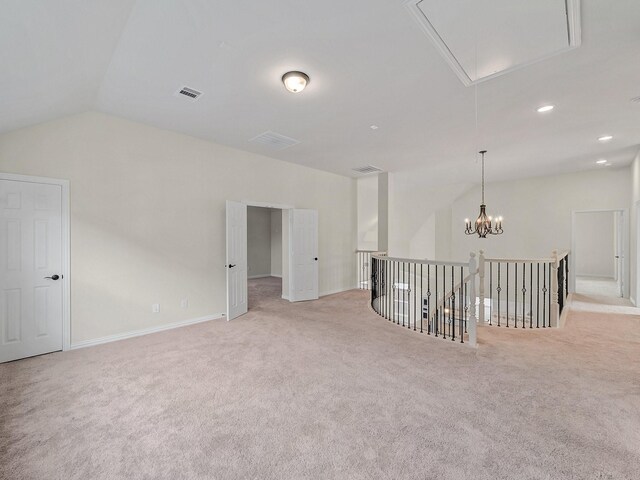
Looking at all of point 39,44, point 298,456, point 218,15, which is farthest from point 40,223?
point 298,456

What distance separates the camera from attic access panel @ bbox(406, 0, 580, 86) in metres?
1.85

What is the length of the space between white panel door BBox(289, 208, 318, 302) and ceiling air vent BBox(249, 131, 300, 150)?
145cm

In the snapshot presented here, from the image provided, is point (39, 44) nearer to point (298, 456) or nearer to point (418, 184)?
point (298, 456)

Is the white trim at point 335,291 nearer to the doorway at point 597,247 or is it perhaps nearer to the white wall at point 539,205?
the white wall at point 539,205

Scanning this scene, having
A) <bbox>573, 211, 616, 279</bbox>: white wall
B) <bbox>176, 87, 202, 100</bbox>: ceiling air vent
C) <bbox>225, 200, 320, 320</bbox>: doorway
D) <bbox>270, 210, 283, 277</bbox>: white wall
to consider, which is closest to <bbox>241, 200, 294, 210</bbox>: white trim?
<bbox>225, 200, 320, 320</bbox>: doorway

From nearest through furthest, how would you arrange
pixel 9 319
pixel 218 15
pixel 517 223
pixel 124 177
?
pixel 218 15, pixel 9 319, pixel 124 177, pixel 517 223

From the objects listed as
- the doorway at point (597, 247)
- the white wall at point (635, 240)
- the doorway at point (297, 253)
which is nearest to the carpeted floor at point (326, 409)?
the doorway at point (297, 253)

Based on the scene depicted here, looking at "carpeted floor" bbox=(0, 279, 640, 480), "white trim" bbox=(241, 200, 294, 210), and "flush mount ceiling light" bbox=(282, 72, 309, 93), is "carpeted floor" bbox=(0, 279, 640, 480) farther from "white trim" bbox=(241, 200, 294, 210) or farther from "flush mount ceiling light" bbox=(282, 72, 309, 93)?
"flush mount ceiling light" bbox=(282, 72, 309, 93)

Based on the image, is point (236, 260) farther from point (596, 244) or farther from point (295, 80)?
point (596, 244)

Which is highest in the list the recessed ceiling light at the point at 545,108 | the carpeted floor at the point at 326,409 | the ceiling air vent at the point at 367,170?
the recessed ceiling light at the point at 545,108

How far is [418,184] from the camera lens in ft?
26.0

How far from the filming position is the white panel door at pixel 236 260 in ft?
14.8

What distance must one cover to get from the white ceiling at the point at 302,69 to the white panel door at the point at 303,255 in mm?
1758

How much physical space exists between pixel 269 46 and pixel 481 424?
3.21 metres
